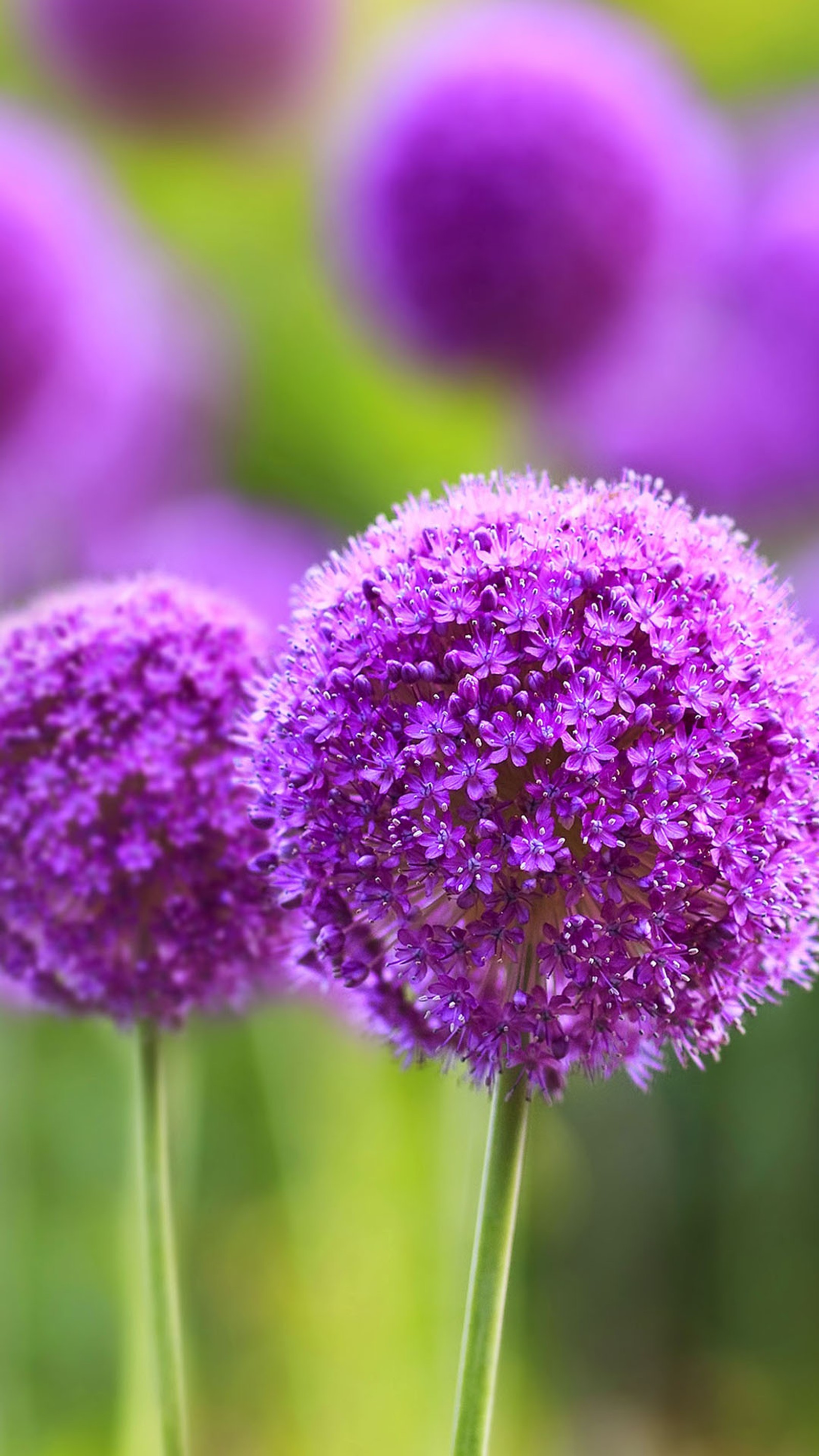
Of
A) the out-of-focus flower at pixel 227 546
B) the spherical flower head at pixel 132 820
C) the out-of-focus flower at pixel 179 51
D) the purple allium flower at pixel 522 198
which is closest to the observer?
the spherical flower head at pixel 132 820

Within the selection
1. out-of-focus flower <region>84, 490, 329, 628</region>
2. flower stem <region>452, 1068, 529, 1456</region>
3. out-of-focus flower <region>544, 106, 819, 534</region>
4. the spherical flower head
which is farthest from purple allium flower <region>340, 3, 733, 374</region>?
flower stem <region>452, 1068, 529, 1456</region>

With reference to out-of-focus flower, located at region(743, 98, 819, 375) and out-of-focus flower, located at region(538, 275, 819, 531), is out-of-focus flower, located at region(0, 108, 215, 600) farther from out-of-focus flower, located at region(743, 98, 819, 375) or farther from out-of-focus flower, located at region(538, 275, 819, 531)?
out-of-focus flower, located at region(743, 98, 819, 375)

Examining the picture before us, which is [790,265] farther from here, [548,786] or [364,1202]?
[548,786]

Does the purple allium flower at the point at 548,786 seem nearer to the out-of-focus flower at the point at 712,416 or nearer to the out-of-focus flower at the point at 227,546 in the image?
the out-of-focus flower at the point at 227,546

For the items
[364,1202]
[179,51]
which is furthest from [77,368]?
[364,1202]

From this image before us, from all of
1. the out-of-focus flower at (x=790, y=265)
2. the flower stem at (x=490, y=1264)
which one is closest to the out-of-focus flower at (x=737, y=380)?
the out-of-focus flower at (x=790, y=265)

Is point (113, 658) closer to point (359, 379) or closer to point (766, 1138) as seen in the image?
point (766, 1138)
